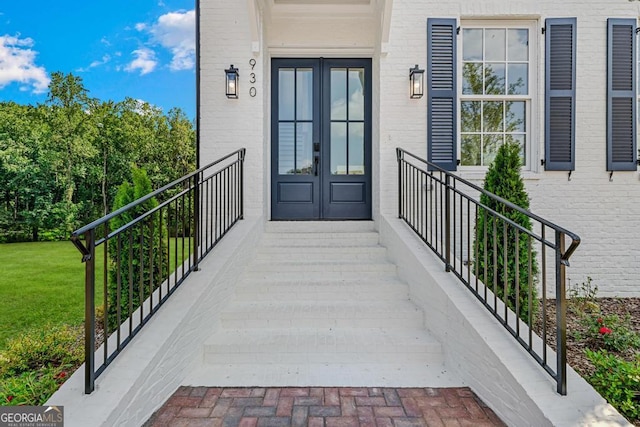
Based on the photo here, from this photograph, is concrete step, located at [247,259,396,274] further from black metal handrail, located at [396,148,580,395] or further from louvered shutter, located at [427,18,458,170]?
louvered shutter, located at [427,18,458,170]

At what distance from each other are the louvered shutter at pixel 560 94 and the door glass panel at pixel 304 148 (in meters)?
2.84

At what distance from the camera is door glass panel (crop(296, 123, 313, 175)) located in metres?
4.55

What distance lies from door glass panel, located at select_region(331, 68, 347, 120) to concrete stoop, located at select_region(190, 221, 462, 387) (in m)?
1.79

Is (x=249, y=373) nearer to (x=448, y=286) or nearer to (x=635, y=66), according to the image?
(x=448, y=286)

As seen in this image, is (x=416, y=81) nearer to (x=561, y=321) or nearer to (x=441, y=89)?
(x=441, y=89)

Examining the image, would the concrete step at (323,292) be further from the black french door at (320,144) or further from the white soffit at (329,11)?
the white soffit at (329,11)

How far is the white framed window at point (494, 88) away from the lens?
14.6 ft

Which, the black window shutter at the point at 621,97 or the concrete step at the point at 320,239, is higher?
the black window shutter at the point at 621,97

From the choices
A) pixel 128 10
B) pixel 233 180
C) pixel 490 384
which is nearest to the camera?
pixel 490 384

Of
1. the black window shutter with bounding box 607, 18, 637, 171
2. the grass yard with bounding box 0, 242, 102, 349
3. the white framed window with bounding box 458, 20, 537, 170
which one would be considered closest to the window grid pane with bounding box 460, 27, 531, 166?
the white framed window with bounding box 458, 20, 537, 170

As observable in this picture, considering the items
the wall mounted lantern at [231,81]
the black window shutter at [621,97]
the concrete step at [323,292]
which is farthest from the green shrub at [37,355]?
the black window shutter at [621,97]

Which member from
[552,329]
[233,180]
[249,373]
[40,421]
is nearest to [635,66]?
[552,329]

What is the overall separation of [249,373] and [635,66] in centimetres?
548

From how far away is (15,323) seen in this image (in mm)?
4422
